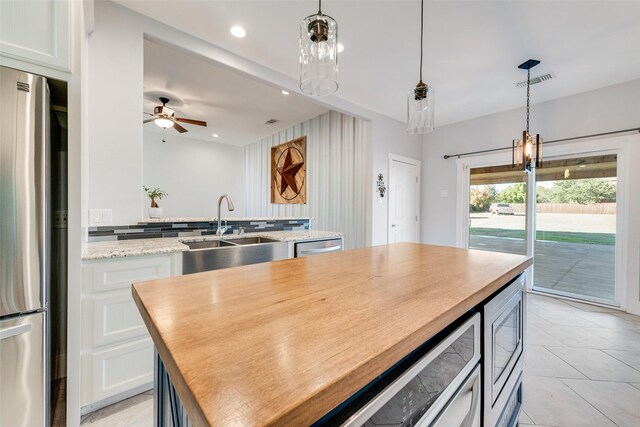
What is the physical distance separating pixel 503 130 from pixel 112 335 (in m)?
5.07

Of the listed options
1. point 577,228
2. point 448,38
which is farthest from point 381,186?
point 577,228

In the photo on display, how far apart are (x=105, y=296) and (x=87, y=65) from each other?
1.61m

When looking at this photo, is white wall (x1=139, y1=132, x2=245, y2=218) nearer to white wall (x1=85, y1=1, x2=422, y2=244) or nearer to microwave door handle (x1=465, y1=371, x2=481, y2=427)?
white wall (x1=85, y1=1, x2=422, y2=244)

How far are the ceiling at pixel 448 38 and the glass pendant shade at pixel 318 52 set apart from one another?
0.95 meters

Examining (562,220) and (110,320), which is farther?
(562,220)

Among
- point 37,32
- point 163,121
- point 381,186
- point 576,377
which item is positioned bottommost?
point 576,377

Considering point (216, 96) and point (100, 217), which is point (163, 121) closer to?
point (216, 96)

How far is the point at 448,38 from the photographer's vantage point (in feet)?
7.68

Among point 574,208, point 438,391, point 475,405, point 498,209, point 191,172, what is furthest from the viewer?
point 191,172

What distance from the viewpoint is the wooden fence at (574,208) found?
10.9 ft

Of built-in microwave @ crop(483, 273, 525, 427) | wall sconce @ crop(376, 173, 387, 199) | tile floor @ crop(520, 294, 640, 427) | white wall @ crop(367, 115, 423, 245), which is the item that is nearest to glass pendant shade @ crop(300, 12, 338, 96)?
built-in microwave @ crop(483, 273, 525, 427)

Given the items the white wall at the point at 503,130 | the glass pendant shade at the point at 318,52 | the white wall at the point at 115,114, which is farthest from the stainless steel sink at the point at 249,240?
the white wall at the point at 503,130

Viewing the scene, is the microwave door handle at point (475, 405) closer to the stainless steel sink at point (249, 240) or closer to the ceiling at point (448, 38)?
the stainless steel sink at point (249, 240)

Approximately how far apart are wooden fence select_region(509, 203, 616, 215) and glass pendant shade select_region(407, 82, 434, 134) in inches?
120
